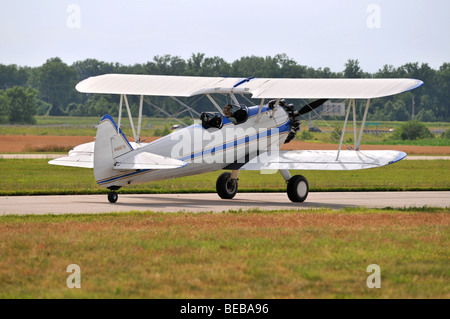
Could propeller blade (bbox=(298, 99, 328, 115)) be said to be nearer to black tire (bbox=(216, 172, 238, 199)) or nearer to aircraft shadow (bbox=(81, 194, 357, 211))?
aircraft shadow (bbox=(81, 194, 357, 211))

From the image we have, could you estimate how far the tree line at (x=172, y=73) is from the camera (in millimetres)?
103375

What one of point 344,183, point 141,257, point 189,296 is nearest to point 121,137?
point 141,257

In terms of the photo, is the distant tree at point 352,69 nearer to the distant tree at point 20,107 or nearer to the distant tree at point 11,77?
the distant tree at point 20,107

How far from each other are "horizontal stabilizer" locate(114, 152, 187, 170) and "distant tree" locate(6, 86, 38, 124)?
88.4m

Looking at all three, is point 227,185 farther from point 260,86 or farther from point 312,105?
point 312,105

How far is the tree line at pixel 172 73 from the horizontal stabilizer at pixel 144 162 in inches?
2747


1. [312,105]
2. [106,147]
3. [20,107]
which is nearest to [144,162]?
[106,147]

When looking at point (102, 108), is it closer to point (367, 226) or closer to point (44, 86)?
point (44, 86)

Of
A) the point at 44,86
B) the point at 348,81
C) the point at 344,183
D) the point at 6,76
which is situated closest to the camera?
the point at 348,81

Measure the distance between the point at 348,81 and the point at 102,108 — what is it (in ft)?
298

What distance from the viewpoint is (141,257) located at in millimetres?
10289

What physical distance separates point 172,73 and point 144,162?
97.4m
